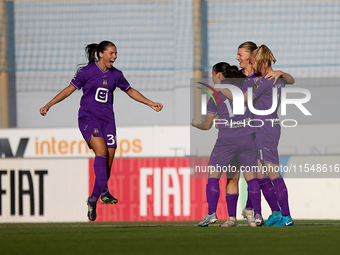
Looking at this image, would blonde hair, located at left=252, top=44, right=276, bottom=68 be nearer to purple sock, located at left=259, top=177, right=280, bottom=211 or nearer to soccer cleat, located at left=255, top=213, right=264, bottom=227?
purple sock, located at left=259, top=177, right=280, bottom=211

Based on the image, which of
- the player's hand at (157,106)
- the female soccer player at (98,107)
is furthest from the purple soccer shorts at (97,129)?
the player's hand at (157,106)

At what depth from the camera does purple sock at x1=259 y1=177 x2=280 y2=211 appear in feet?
18.3

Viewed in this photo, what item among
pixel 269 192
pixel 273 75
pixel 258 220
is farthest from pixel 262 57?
pixel 258 220

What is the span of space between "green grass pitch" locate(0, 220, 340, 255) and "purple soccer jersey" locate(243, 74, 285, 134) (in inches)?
31.3

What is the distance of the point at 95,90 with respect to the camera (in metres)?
5.67

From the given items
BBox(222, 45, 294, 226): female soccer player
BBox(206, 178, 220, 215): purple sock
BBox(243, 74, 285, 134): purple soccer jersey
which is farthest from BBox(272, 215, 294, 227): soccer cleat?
BBox(243, 74, 285, 134): purple soccer jersey

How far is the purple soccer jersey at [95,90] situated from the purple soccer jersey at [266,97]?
1.15m

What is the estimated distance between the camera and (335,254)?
3.61 meters

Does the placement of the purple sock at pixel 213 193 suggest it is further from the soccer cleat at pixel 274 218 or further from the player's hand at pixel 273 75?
the player's hand at pixel 273 75

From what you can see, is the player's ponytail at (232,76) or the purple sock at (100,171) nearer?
the player's ponytail at (232,76)

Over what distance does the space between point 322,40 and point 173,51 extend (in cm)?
271

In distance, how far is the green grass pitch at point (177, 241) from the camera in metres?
3.86

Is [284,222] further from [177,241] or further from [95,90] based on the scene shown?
[95,90]

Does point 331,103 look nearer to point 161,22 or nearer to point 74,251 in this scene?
point 161,22
